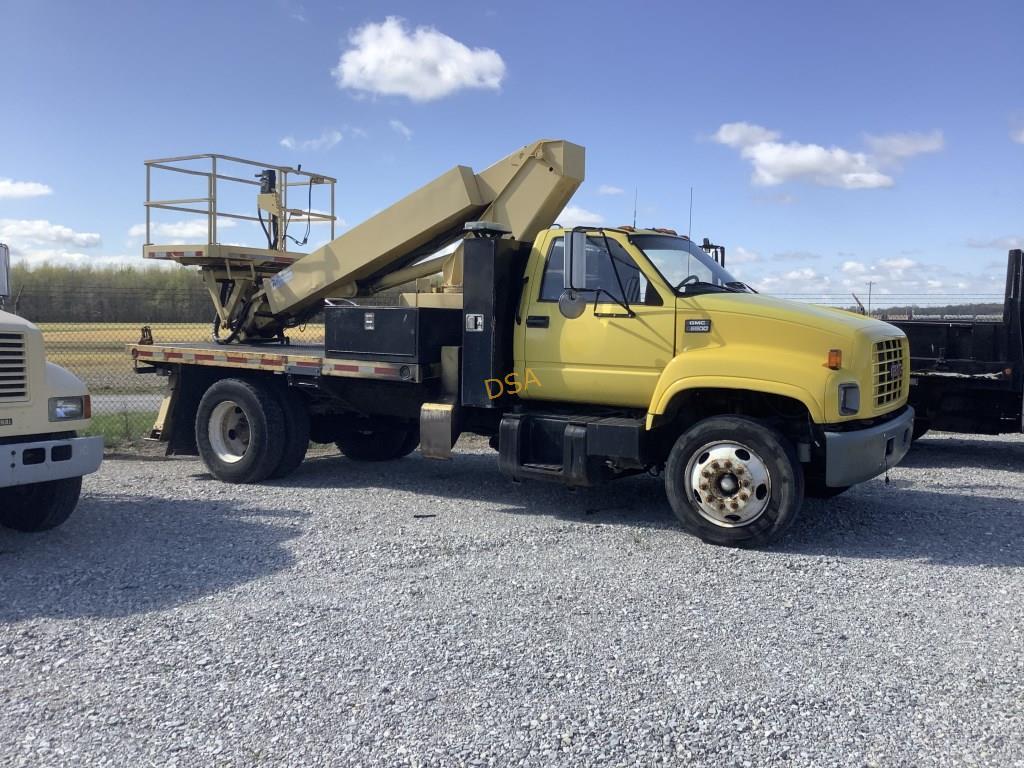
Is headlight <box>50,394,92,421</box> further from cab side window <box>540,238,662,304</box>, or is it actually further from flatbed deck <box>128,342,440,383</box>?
cab side window <box>540,238,662,304</box>

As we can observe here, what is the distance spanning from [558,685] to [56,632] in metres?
2.74

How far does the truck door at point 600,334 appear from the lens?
7.10 metres

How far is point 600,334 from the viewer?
24.0 ft

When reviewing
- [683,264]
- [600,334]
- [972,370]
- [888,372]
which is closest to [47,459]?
[600,334]

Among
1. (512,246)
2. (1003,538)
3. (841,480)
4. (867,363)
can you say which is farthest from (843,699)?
(512,246)

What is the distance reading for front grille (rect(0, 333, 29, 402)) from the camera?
19.9 feet

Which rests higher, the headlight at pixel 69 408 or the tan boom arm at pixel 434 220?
the tan boom arm at pixel 434 220

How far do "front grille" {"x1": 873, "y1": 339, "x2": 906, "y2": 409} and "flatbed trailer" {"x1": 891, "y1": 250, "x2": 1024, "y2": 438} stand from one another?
3.11 m

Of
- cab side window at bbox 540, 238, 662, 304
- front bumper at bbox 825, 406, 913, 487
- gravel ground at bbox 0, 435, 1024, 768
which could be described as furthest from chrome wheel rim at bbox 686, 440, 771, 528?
cab side window at bbox 540, 238, 662, 304

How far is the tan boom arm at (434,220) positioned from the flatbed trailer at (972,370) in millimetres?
4638

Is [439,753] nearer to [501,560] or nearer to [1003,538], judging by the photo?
[501,560]

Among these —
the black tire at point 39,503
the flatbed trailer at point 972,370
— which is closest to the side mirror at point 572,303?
the black tire at point 39,503

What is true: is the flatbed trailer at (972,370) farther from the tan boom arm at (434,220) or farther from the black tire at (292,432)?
the black tire at (292,432)

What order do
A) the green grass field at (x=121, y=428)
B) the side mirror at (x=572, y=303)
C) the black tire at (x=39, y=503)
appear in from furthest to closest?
the green grass field at (x=121, y=428) → the side mirror at (x=572, y=303) → the black tire at (x=39, y=503)
